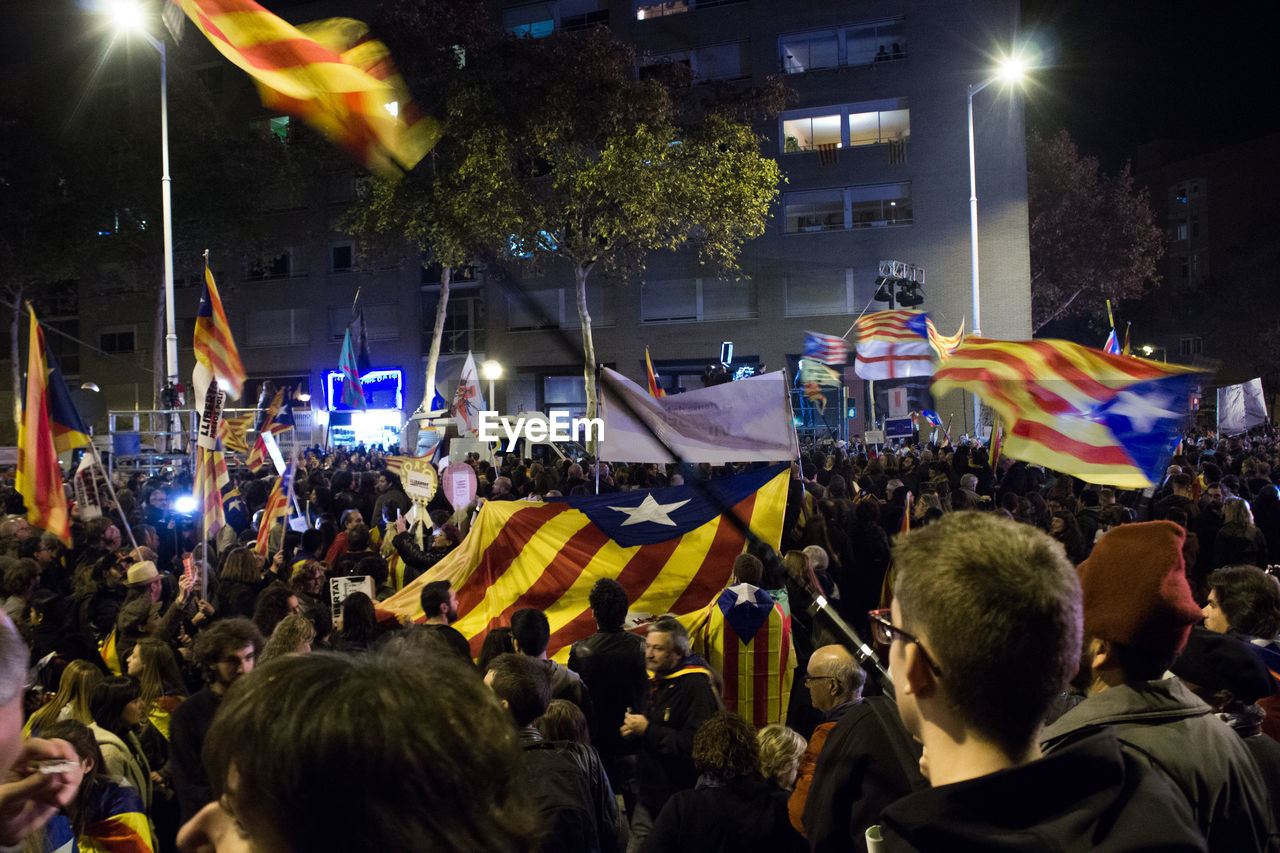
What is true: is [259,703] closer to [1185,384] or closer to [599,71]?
[1185,384]

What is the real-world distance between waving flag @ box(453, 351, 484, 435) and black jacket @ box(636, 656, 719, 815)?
1425cm

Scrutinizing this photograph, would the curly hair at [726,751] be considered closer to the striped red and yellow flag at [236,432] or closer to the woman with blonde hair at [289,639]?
the woman with blonde hair at [289,639]

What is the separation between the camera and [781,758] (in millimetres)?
3604

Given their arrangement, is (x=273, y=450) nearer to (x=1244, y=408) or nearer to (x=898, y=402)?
(x=898, y=402)

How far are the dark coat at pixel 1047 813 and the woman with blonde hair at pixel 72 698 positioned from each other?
421cm

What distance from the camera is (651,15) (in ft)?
118

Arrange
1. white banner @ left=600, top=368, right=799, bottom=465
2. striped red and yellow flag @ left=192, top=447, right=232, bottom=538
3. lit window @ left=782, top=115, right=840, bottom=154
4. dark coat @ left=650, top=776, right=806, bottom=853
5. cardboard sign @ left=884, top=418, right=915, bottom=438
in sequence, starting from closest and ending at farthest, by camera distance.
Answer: dark coat @ left=650, top=776, right=806, bottom=853
striped red and yellow flag @ left=192, top=447, right=232, bottom=538
white banner @ left=600, top=368, right=799, bottom=465
cardboard sign @ left=884, top=418, right=915, bottom=438
lit window @ left=782, top=115, right=840, bottom=154

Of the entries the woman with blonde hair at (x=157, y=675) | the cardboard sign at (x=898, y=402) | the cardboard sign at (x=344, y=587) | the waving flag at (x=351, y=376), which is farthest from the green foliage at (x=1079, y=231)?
the woman with blonde hair at (x=157, y=675)

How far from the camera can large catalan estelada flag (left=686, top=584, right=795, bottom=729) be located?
607cm

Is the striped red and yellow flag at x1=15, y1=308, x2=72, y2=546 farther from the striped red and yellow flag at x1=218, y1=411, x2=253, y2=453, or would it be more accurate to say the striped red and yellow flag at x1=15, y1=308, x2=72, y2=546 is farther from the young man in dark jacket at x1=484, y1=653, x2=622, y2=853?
the striped red and yellow flag at x1=218, y1=411, x2=253, y2=453

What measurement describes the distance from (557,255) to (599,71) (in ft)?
21.3

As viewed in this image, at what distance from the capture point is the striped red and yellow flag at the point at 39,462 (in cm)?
806

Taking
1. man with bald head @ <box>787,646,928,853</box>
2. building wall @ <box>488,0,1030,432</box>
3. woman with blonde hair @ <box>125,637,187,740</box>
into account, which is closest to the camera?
man with bald head @ <box>787,646,928,853</box>

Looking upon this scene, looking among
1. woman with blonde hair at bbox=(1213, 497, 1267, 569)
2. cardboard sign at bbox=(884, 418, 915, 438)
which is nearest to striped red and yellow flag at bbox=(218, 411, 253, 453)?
cardboard sign at bbox=(884, 418, 915, 438)
